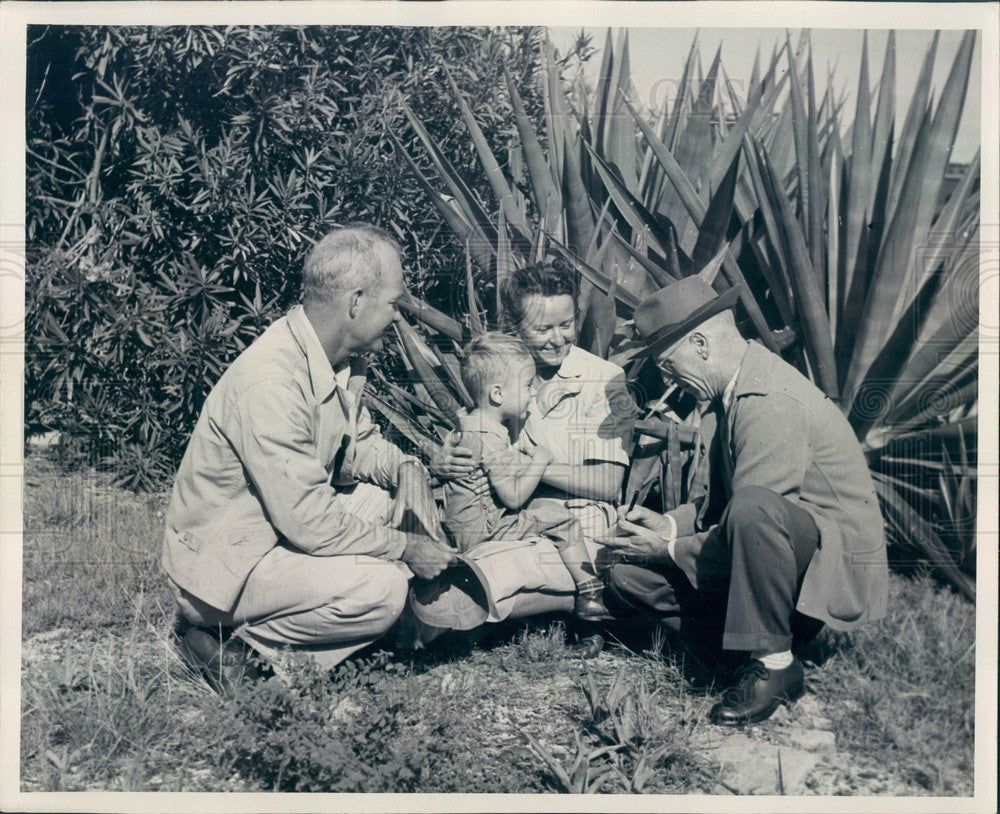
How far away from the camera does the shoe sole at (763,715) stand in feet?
12.3

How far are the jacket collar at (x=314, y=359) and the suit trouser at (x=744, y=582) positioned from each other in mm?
1245

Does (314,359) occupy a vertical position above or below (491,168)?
below

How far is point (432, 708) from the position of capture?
3.80 meters

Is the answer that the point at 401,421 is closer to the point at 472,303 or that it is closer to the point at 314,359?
the point at 314,359

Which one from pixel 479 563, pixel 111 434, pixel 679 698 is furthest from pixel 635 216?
pixel 111 434

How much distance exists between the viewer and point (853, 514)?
377 cm

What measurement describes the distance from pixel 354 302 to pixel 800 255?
1651 millimetres

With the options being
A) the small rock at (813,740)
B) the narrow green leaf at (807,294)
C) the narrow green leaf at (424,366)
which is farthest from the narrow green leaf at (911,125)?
the small rock at (813,740)

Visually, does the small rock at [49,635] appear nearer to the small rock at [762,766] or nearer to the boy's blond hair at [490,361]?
the boy's blond hair at [490,361]

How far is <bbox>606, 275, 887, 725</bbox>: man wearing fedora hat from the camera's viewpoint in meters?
3.67

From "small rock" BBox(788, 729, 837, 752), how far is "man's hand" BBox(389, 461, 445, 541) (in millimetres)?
1481

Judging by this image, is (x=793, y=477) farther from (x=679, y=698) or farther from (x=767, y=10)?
(x=767, y=10)

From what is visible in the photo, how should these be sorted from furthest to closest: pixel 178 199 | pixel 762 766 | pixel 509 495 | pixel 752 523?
pixel 178 199 → pixel 509 495 → pixel 762 766 → pixel 752 523

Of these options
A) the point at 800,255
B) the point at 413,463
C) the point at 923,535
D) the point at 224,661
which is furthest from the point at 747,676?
the point at 224,661
